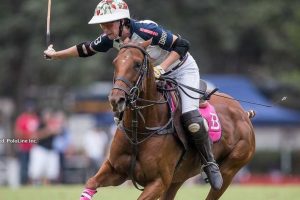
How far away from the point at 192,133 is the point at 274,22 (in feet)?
104

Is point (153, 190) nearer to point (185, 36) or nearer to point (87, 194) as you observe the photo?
point (87, 194)

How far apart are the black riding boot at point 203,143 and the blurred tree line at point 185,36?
69.8 feet

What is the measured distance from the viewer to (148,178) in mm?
8805

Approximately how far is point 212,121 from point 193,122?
0.85 metres

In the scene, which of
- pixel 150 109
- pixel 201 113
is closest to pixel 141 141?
pixel 150 109

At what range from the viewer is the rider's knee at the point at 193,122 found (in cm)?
920

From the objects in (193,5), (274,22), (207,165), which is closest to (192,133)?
(207,165)

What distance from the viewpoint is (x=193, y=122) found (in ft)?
30.2

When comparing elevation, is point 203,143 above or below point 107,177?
above

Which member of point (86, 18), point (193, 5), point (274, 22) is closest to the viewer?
point (86, 18)

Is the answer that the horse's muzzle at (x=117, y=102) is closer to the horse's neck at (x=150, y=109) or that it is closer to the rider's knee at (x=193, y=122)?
the horse's neck at (x=150, y=109)

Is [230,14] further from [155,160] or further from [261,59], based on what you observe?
[155,160]

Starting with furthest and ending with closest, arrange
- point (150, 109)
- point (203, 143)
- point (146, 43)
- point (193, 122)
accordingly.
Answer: point (203, 143) → point (193, 122) → point (150, 109) → point (146, 43)

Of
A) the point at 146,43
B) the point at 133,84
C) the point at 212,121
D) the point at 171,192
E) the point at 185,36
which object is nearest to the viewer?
the point at 133,84
